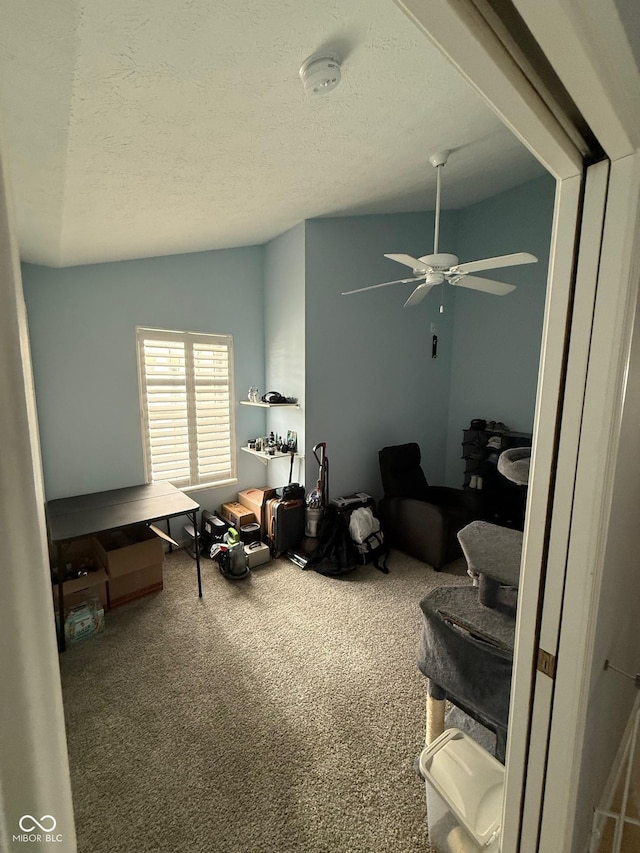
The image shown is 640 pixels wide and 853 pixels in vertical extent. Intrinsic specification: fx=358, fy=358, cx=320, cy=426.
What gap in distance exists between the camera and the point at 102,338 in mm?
3072

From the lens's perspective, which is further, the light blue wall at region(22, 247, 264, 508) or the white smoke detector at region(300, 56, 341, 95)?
the light blue wall at region(22, 247, 264, 508)

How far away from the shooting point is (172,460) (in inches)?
143

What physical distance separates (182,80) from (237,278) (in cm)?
270

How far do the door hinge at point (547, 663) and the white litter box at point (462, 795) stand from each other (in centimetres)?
63

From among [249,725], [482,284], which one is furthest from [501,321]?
[249,725]

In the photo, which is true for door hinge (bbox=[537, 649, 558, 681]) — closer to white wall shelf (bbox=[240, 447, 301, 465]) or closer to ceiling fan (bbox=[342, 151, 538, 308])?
ceiling fan (bbox=[342, 151, 538, 308])

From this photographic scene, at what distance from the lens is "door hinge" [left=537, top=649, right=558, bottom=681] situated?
880 mm

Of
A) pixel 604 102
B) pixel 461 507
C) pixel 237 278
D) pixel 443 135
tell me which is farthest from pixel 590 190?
pixel 237 278

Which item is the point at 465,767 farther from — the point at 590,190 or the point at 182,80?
the point at 182,80

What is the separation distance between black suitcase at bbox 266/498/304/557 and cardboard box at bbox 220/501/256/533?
26cm

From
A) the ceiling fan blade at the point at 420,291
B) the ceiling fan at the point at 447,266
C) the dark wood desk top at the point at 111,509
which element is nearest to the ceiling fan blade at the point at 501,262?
the ceiling fan at the point at 447,266

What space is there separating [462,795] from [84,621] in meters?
2.30

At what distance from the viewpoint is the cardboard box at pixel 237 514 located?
11.7ft

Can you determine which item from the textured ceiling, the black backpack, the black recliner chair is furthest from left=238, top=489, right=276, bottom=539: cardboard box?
the textured ceiling
